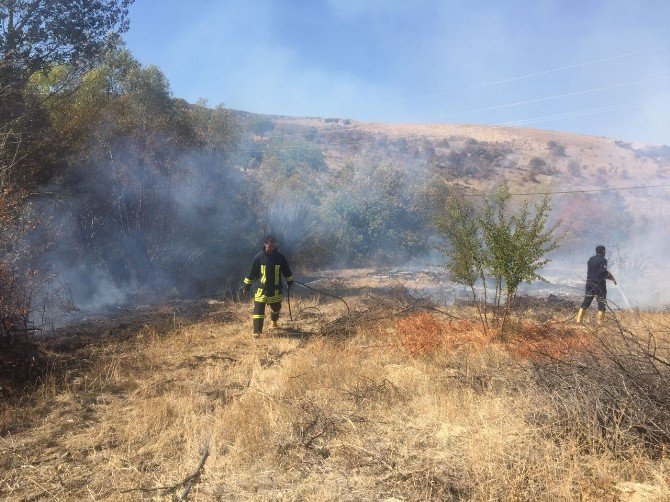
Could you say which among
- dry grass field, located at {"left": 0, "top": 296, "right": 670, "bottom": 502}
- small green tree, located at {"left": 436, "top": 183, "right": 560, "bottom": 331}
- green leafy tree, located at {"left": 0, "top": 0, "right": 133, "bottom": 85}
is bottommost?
dry grass field, located at {"left": 0, "top": 296, "right": 670, "bottom": 502}

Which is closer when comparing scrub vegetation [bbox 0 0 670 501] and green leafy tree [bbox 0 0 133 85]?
scrub vegetation [bbox 0 0 670 501]

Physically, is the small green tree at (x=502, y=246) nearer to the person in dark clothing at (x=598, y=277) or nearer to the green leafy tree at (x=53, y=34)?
the person in dark clothing at (x=598, y=277)

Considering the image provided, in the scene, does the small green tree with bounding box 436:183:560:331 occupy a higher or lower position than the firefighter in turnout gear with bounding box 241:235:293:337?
higher

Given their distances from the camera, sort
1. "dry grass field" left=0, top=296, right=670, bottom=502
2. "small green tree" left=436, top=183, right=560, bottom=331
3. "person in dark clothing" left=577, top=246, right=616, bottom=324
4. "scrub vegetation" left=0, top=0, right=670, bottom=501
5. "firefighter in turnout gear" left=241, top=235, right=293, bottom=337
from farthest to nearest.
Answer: "person in dark clothing" left=577, top=246, right=616, bottom=324, "firefighter in turnout gear" left=241, top=235, right=293, bottom=337, "small green tree" left=436, top=183, right=560, bottom=331, "scrub vegetation" left=0, top=0, right=670, bottom=501, "dry grass field" left=0, top=296, right=670, bottom=502

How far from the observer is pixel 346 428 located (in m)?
4.09

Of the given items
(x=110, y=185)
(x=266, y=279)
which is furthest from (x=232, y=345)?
(x=110, y=185)

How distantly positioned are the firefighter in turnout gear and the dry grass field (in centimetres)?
147

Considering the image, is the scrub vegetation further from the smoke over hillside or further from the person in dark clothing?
the person in dark clothing

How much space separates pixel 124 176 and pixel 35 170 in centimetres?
195

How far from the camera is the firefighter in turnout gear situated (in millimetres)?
7711

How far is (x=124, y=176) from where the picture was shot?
38.4 ft

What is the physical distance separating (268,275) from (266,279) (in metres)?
0.08

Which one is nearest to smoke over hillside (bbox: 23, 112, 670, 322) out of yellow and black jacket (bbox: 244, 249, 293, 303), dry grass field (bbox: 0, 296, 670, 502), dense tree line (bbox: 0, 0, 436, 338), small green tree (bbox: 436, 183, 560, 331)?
dense tree line (bbox: 0, 0, 436, 338)

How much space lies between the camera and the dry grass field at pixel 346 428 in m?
3.18
